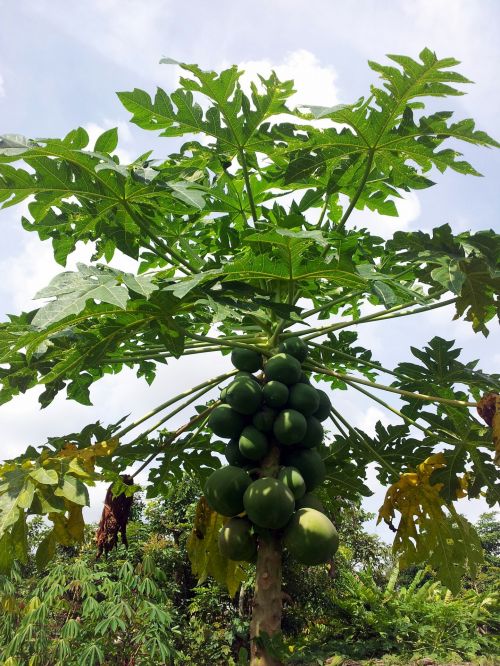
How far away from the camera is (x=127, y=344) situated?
3275mm

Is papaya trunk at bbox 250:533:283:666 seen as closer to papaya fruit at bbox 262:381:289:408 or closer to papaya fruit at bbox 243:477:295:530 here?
papaya fruit at bbox 243:477:295:530

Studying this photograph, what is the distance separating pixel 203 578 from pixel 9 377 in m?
1.35

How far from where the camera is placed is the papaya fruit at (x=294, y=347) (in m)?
2.63

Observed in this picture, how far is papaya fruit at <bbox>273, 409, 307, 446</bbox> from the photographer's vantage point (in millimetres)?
2340

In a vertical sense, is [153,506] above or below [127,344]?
above

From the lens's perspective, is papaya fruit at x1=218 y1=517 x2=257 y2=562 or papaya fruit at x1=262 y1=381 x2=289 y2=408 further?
papaya fruit at x1=262 y1=381 x2=289 y2=408

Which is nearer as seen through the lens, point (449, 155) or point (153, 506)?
point (449, 155)

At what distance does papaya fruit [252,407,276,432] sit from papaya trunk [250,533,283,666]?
1.41 ft

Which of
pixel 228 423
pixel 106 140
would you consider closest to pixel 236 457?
pixel 228 423

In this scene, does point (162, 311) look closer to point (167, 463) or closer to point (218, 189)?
point (218, 189)

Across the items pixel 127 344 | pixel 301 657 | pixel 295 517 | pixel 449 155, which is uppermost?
pixel 449 155

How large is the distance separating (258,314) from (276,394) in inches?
16.1

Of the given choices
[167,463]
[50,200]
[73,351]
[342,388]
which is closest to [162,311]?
[73,351]

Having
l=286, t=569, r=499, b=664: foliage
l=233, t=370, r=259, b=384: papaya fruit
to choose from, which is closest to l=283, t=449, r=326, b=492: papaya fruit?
l=233, t=370, r=259, b=384: papaya fruit
